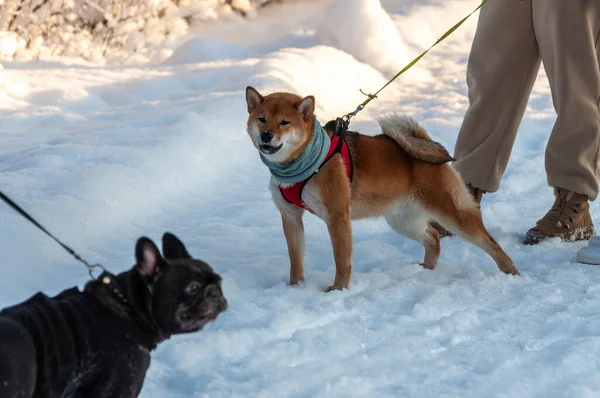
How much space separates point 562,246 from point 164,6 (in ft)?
26.6

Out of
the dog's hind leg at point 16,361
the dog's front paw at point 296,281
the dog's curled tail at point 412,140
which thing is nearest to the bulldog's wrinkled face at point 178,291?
the dog's hind leg at point 16,361

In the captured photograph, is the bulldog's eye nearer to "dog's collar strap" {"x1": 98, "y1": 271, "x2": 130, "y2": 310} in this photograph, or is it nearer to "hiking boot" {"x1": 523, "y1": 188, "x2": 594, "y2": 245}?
"dog's collar strap" {"x1": 98, "y1": 271, "x2": 130, "y2": 310}

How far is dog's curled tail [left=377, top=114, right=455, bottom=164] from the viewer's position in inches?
172

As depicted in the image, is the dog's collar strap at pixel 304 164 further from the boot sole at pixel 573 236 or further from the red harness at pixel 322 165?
the boot sole at pixel 573 236

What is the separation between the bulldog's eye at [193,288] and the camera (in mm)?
2338

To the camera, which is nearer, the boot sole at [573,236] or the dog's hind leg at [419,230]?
the dog's hind leg at [419,230]

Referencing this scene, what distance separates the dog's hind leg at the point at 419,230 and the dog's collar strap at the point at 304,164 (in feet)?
2.25

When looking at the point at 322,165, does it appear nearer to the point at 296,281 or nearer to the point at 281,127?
the point at 281,127

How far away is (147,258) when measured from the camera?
7.53 feet

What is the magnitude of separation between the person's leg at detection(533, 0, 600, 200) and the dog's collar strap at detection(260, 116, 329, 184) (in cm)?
159

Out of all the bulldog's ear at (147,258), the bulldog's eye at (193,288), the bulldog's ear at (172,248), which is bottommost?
the bulldog's eye at (193,288)

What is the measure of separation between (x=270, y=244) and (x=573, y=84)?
2.06m

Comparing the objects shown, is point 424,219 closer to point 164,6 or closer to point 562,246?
point 562,246

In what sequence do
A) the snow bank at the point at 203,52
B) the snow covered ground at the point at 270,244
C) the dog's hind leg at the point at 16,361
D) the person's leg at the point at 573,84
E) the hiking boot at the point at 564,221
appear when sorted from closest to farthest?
1. the dog's hind leg at the point at 16,361
2. the snow covered ground at the point at 270,244
3. the person's leg at the point at 573,84
4. the hiking boot at the point at 564,221
5. the snow bank at the point at 203,52
